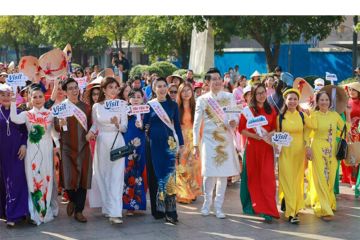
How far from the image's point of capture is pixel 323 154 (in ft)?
25.5

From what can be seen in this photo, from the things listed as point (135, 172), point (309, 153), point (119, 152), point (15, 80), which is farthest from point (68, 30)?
point (309, 153)

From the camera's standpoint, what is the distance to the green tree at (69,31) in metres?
38.6

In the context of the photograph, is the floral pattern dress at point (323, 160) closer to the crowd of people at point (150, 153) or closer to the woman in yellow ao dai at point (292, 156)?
the crowd of people at point (150, 153)

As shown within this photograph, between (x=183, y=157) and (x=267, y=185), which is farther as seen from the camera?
(x=183, y=157)

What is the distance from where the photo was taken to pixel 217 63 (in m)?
33.7

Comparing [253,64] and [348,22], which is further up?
[348,22]

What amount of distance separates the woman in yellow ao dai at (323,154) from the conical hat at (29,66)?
4592 millimetres

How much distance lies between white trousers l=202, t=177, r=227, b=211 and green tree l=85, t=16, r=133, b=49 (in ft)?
91.0

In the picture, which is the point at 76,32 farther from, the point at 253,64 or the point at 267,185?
the point at 267,185

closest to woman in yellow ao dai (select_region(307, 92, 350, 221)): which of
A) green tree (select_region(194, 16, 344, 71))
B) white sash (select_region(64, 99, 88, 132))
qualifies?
white sash (select_region(64, 99, 88, 132))

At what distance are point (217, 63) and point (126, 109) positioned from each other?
87.3 ft

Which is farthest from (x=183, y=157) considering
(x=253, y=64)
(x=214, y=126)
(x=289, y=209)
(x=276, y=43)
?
(x=253, y=64)

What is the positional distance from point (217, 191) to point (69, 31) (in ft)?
109

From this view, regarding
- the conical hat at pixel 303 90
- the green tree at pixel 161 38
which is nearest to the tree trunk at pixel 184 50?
the green tree at pixel 161 38
